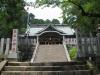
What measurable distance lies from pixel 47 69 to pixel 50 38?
107ft

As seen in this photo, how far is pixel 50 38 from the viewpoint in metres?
43.2

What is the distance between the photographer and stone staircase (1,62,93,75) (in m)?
9.86

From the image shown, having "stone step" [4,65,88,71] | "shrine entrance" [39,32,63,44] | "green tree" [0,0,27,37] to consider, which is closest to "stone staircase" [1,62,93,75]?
"stone step" [4,65,88,71]

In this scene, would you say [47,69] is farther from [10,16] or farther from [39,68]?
[10,16]

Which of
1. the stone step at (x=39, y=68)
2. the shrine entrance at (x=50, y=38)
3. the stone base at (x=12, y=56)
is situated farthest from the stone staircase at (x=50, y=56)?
the shrine entrance at (x=50, y=38)

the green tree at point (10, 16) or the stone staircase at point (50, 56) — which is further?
the green tree at point (10, 16)

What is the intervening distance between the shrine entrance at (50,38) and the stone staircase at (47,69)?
31.6 metres

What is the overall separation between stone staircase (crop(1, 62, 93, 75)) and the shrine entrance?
31.6 m

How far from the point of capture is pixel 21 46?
21469 millimetres

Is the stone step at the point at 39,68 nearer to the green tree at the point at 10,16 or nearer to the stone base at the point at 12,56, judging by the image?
the stone base at the point at 12,56

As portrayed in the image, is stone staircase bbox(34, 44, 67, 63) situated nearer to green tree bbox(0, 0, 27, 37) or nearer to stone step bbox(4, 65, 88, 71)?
green tree bbox(0, 0, 27, 37)

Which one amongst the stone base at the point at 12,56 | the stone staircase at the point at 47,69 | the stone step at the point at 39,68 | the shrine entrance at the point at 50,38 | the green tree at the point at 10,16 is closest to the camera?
the stone staircase at the point at 47,69

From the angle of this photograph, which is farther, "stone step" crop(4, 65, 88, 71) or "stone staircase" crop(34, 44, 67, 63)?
"stone staircase" crop(34, 44, 67, 63)

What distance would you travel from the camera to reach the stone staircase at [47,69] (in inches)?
388
